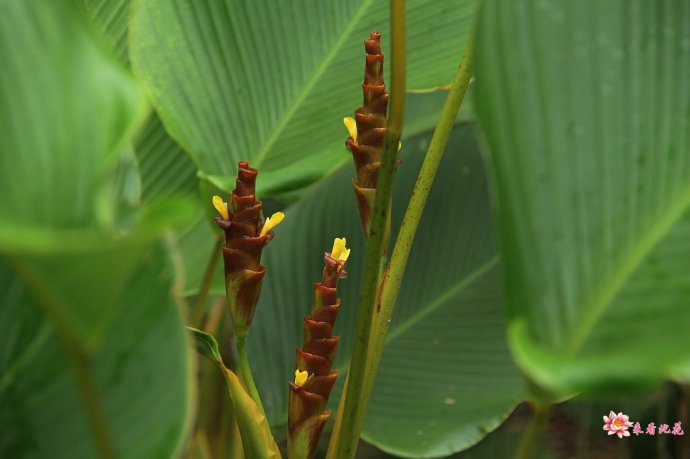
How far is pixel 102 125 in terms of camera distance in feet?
1.11

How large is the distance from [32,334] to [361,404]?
8.6 inches

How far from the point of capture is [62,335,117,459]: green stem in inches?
13.7

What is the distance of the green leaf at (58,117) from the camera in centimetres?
32

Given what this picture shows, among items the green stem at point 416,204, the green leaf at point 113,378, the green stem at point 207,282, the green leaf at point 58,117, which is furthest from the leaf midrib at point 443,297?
the green leaf at point 58,117

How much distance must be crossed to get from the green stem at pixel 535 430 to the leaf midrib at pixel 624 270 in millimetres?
33

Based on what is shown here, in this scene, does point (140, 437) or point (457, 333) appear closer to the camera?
point (140, 437)

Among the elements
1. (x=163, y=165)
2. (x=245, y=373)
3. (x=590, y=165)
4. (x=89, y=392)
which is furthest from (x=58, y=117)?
(x=163, y=165)

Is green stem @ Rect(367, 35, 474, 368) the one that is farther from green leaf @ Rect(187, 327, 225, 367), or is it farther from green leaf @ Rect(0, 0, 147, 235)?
green leaf @ Rect(0, 0, 147, 235)

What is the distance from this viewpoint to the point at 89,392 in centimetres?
36

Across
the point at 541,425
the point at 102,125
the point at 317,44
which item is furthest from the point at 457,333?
the point at 102,125

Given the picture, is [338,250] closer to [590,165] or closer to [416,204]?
[416,204]

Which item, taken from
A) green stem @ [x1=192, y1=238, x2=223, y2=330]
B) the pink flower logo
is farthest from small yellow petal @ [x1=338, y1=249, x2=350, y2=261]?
the pink flower logo

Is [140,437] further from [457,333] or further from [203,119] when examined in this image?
[457,333]

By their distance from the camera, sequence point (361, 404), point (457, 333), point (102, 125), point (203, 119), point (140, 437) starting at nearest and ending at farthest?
point (102, 125) < point (140, 437) < point (361, 404) < point (203, 119) < point (457, 333)
